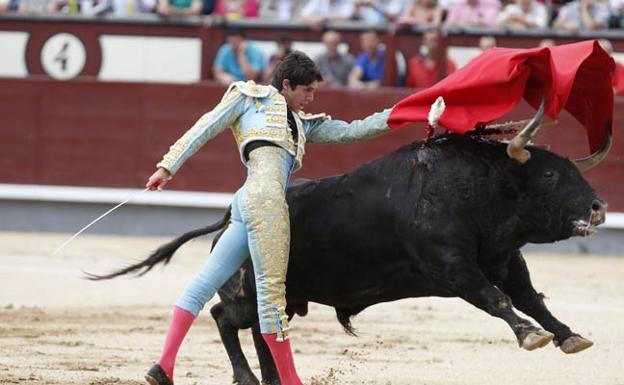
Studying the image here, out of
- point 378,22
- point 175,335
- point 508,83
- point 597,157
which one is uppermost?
point 378,22

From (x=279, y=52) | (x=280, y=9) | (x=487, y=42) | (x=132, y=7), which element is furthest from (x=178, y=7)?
(x=487, y=42)

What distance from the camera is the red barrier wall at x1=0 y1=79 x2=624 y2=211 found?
11.1 metres

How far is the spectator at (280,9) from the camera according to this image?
1166 centimetres

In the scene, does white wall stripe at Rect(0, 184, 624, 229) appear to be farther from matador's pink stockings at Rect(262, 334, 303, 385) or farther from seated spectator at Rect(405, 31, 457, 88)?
matador's pink stockings at Rect(262, 334, 303, 385)

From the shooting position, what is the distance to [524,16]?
10.6 metres

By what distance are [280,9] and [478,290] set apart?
7334mm

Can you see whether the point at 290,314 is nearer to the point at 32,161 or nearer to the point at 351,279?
the point at 351,279

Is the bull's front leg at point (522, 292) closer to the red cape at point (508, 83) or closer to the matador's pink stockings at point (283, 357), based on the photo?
the red cape at point (508, 83)

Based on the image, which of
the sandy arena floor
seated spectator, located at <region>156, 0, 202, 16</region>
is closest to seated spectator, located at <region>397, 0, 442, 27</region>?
seated spectator, located at <region>156, 0, 202, 16</region>

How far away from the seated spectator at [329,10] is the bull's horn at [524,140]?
20.6 ft

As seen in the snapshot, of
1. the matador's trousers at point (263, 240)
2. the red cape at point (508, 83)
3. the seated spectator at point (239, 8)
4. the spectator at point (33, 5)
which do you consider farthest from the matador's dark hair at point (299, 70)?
the spectator at point (33, 5)

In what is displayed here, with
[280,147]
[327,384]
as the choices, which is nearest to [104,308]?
[327,384]

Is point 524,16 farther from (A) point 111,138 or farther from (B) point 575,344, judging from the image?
(B) point 575,344

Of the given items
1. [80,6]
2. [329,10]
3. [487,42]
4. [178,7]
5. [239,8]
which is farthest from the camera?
[80,6]
